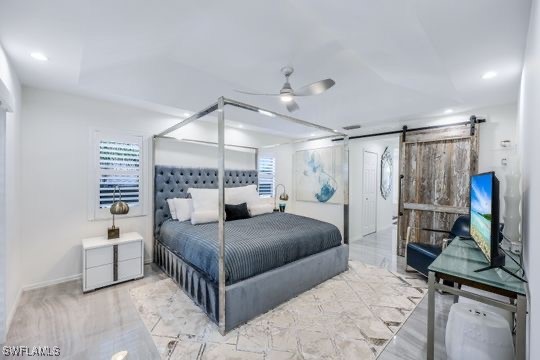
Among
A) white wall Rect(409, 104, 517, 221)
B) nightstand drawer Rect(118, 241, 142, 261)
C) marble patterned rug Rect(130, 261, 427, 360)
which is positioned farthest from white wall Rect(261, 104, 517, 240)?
nightstand drawer Rect(118, 241, 142, 261)

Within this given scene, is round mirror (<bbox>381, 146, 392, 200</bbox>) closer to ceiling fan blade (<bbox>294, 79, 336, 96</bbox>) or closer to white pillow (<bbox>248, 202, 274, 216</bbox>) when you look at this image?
white pillow (<bbox>248, 202, 274, 216</bbox>)

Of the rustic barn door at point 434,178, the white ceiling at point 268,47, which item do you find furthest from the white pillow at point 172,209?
the rustic barn door at point 434,178

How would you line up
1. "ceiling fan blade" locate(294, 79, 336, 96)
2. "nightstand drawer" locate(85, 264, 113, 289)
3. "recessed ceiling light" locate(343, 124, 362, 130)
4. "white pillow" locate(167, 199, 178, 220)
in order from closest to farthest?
"ceiling fan blade" locate(294, 79, 336, 96) → "nightstand drawer" locate(85, 264, 113, 289) → "white pillow" locate(167, 199, 178, 220) → "recessed ceiling light" locate(343, 124, 362, 130)

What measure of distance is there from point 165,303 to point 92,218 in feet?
5.35

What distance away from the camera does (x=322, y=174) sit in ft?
Answer: 18.0

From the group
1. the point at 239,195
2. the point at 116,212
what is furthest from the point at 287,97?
the point at 116,212

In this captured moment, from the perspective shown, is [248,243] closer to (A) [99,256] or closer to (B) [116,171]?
(A) [99,256]

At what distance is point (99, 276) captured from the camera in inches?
111

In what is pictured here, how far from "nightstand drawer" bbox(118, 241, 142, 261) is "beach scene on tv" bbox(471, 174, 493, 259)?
3600mm

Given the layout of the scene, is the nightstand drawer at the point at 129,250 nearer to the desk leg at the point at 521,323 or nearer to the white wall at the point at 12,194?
the white wall at the point at 12,194

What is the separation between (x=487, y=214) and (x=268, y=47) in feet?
7.69

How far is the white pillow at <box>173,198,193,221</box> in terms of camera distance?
11.7 feet

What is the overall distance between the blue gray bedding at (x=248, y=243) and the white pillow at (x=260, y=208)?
16.2 inches

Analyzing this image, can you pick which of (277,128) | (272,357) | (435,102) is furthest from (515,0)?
(277,128)
